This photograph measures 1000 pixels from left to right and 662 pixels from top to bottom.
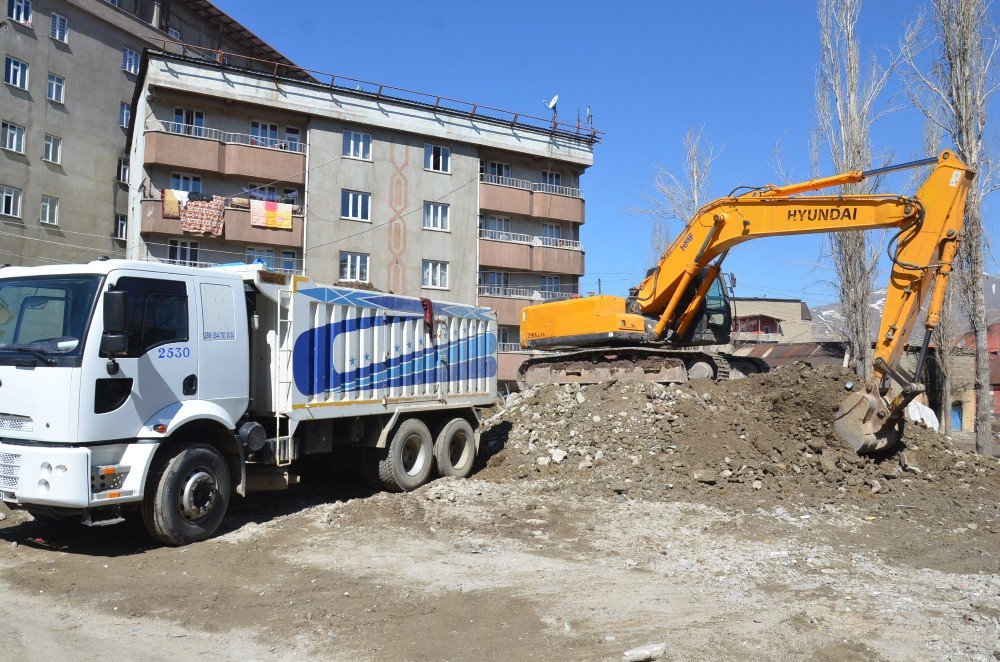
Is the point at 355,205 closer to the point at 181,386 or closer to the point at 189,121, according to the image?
the point at 189,121

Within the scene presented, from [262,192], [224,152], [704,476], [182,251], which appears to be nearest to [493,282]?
[262,192]

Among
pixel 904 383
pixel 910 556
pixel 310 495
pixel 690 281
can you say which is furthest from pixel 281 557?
pixel 690 281

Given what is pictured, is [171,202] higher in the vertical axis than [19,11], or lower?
lower

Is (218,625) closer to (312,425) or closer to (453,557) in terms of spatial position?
(453,557)

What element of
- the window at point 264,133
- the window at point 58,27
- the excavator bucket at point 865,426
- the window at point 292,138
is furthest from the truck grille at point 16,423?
the window at point 58,27

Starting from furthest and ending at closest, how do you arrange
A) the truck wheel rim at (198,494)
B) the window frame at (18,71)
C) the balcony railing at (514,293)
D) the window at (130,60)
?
the balcony railing at (514,293), the window at (130,60), the window frame at (18,71), the truck wheel rim at (198,494)

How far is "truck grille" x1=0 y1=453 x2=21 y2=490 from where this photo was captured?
730cm

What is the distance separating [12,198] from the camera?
101 ft

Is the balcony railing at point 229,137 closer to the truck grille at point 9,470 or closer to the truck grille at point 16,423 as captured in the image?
the truck grille at point 16,423

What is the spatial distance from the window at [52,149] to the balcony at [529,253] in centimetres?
1836

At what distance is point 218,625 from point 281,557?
1947 millimetres

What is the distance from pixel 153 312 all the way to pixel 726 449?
8.48 m

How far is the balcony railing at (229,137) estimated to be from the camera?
30500 mm

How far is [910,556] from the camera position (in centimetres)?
846
